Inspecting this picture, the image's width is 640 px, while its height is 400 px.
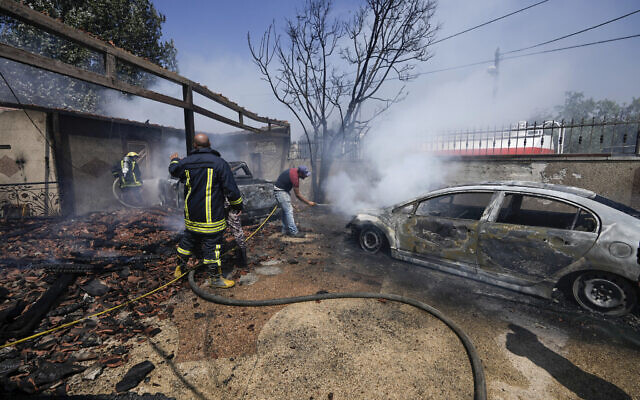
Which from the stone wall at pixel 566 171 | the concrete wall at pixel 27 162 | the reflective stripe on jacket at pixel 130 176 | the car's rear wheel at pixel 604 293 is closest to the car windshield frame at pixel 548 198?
the car's rear wheel at pixel 604 293

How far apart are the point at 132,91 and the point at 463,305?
252 inches

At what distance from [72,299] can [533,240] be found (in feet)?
19.1

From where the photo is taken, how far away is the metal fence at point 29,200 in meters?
8.57

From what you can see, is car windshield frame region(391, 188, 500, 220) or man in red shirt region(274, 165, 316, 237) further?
man in red shirt region(274, 165, 316, 237)

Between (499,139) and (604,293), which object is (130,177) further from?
(499,139)

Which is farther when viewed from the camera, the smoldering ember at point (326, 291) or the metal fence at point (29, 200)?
the metal fence at point (29, 200)

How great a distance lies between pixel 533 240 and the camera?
10.7 ft

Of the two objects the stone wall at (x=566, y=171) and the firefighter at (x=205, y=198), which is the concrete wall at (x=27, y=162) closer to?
the firefighter at (x=205, y=198)

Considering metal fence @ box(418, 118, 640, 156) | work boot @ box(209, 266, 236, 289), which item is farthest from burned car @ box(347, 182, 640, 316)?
metal fence @ box(418, 118, 640, 156)

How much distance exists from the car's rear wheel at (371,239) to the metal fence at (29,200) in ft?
33.1

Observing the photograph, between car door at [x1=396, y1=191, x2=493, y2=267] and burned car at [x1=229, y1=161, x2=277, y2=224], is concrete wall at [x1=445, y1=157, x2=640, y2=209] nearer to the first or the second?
car door at [x1=396, y1=191, x2=493, y2=267]

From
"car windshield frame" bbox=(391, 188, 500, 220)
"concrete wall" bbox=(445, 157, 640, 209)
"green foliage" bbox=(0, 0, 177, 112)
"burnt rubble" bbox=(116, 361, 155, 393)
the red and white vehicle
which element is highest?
"green foliage" bbox=(0, 0, 177, 112)

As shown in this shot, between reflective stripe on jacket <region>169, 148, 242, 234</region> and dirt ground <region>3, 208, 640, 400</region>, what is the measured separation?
101 cm

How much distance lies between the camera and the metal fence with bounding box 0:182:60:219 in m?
8.57
